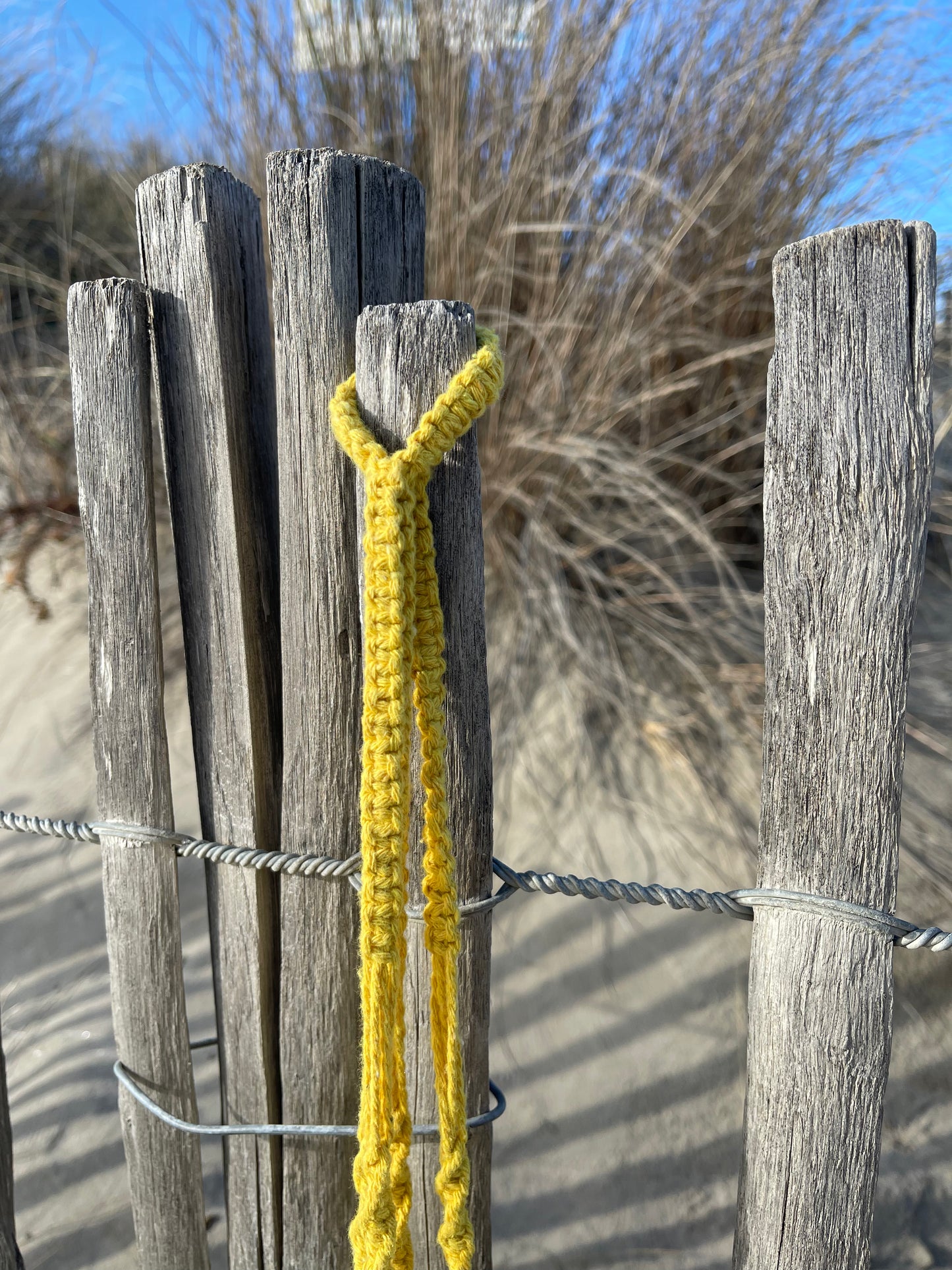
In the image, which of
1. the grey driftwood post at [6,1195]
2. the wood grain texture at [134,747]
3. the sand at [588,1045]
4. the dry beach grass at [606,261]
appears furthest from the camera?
the dry beach grass at [606,261]

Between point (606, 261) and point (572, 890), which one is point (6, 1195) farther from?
point (606, 261)

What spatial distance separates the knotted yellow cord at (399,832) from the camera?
0.88 m

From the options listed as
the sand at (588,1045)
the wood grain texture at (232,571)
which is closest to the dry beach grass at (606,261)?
the sand at (588,1045)

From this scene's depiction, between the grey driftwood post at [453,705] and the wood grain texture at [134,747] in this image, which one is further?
the wood grain texture at [134,747]

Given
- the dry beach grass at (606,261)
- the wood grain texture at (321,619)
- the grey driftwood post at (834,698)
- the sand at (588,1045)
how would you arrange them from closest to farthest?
the grey driftwood post at (834,698) → the wood grain texture at (321,619) → the sand at (588,1045) → the dry beach grass at (606,261)

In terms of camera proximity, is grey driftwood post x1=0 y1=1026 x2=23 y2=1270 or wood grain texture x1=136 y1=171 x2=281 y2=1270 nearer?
wood grain texture x1=136 y1=171 x2=281 y2=1270

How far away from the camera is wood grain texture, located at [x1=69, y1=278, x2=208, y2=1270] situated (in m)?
1.14

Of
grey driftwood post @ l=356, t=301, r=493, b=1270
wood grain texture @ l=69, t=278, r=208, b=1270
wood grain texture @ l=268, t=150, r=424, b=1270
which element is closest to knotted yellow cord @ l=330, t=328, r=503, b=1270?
grey driftwood post @ l=356, t=301, r=493, b=1270

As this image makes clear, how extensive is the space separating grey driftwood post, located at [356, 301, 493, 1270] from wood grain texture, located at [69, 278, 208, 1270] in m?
0.37

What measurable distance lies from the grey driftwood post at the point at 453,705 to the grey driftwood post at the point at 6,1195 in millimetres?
668

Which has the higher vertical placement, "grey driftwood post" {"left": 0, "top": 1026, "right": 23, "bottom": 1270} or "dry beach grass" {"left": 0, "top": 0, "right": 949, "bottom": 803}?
"dry beach grass" {"left": 0, "top": 0, "right": 949, "bottom": 803}

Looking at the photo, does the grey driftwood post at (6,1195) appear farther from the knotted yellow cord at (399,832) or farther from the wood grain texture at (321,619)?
the knotted yellow cord at (399,832)

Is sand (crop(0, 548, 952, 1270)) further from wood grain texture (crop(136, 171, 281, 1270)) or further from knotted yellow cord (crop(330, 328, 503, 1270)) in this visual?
knotted yellow cord (crop(330, 328, 503, 1270))

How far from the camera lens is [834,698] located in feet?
2.96
